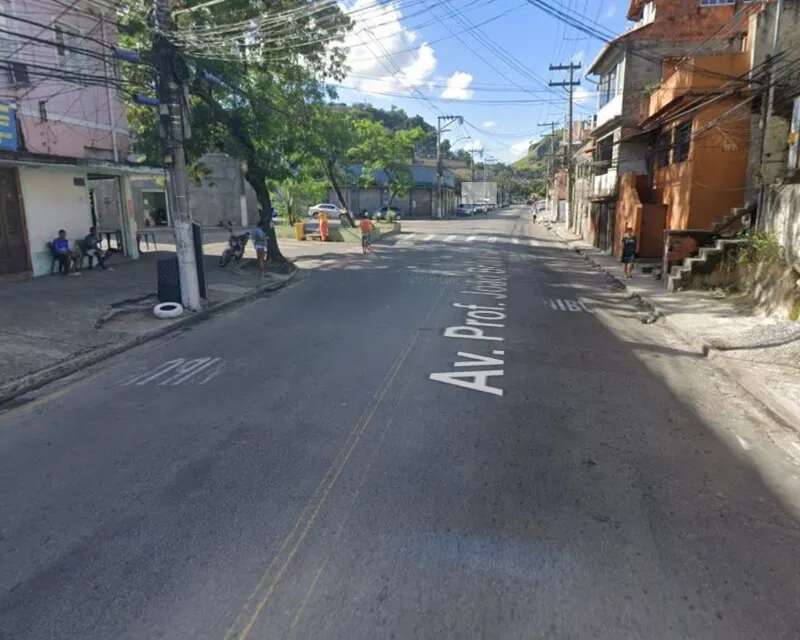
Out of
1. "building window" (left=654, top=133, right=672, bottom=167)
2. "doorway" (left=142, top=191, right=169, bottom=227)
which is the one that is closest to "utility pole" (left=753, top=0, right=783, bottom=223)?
"building window" (left=654, top=133, right=672, bottom=167)

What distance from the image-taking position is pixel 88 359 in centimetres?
820

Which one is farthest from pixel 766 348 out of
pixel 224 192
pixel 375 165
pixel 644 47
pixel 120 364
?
pixel 224 192

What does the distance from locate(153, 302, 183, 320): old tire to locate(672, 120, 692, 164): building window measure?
51.5 feet

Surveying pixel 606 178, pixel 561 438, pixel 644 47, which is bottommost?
pixel 561 438

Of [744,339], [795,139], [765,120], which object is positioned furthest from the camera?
[765,120]

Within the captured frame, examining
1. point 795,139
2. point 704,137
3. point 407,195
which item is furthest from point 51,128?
point 407,195

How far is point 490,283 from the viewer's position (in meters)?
15.9

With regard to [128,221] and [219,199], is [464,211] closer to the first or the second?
[219,199]

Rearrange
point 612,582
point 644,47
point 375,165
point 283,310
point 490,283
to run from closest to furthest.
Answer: point 612,582, point 283,310, point 490,283, point 644,47, point 375,165

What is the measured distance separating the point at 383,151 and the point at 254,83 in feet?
75.6

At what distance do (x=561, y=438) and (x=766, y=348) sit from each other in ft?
16.8

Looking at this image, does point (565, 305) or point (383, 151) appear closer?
point (565, 305)

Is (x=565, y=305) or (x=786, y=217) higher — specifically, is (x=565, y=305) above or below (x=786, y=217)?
below

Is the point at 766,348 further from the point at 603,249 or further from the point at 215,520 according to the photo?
the point at 603,249
